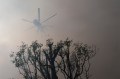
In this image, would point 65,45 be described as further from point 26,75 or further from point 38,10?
point 38,10

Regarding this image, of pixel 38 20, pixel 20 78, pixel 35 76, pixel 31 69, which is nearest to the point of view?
pixel 35 76

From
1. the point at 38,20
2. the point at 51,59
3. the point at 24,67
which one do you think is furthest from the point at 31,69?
the point at 38,20

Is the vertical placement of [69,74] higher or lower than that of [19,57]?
lower

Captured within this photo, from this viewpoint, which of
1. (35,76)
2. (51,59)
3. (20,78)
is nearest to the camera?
(51,59)

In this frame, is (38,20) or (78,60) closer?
(78,60)

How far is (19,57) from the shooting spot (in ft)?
69.7

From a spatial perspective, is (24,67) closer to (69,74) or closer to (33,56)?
(33,56)

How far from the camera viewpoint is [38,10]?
29531 mm

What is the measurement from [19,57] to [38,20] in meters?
8.38

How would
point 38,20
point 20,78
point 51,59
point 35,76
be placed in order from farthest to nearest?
point 38,20, point 20,78, point 35,76, point 51,59

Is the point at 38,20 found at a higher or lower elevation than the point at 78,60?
higher

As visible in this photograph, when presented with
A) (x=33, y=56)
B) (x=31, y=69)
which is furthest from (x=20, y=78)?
(x=33, y=56)

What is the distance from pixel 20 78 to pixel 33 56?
6633mm

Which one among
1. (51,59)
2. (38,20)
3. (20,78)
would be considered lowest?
(20,78)
